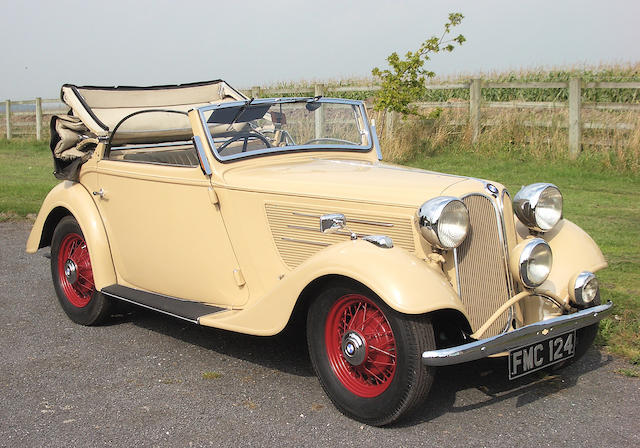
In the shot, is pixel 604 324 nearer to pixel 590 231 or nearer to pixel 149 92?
pixel 590 231

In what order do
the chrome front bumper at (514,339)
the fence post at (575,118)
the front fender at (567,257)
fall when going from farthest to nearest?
the fence post at (575,118), the front fender at (567,257), the chrome front bumper at (514,339)

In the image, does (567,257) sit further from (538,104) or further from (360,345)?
(538,104)

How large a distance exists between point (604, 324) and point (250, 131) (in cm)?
268

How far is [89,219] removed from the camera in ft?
16.5

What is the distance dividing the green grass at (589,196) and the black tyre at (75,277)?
4.83 feet

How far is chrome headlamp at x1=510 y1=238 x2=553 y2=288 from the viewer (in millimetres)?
3564

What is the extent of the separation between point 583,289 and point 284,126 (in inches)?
86.4

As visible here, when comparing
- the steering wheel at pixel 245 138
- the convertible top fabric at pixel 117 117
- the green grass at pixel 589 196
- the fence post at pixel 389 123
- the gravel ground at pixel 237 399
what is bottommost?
the gravel ground at pixel 237 399

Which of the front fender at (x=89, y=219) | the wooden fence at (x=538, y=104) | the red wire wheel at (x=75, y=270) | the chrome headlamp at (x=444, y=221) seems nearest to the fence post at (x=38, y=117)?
the wooden fence at (x=538, y=104)

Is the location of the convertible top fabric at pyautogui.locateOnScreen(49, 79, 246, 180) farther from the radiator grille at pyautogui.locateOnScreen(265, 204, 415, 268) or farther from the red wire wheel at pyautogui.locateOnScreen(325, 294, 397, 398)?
the red wire wheel at pyautogui.locateOnScreen(325, 294, 397, 398)

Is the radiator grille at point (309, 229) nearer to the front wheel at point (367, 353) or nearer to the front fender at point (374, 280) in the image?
the front fender at point (374, 280)

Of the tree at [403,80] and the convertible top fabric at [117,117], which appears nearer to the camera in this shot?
the convertible top fabric at [117,117]

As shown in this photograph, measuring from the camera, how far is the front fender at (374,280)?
3.17m

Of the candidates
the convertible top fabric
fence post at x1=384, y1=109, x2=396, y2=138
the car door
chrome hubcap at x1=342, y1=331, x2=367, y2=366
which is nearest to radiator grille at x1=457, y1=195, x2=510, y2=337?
chrome hubcap at x1=342, y1=331, x2=367, y2=366
